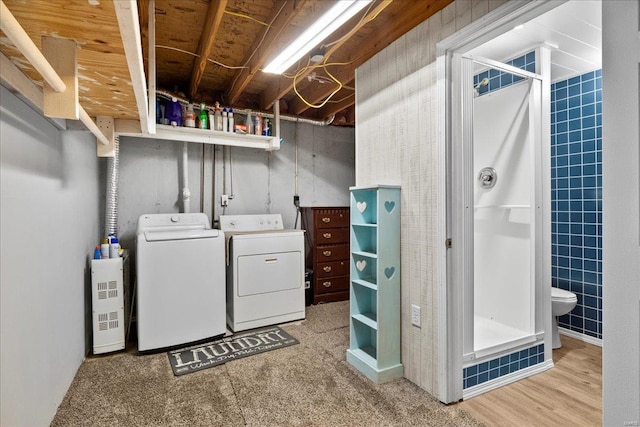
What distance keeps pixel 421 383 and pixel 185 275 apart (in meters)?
1.93

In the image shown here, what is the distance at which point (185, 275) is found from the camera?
8.59ft

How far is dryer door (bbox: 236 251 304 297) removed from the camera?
2.96 meters

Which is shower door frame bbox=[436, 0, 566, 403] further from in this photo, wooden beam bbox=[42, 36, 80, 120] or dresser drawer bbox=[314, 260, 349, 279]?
dresser drawer bbox=[314, 260, 349, 279]

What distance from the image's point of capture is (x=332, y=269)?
3857mm

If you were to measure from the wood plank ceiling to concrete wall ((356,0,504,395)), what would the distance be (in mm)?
142

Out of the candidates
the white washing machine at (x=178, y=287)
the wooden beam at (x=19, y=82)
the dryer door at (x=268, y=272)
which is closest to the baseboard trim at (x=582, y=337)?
the dryer door at (x=268, y=272)

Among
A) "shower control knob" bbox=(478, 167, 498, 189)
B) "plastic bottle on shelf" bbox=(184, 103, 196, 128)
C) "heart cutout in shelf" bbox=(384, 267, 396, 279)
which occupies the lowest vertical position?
"heart cutout in shelf" bbox=(384, 267, 396, 279)

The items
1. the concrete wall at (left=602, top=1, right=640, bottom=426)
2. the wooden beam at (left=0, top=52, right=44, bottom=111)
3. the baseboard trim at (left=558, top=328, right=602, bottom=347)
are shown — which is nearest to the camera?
the concrete wall at (left=602, top=1, right=640, bottom=426)

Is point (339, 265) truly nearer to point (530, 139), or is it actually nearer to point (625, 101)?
point (530, 139)

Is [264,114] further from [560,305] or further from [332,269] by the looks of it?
[560,305]

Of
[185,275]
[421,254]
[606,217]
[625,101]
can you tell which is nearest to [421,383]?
[421,254]

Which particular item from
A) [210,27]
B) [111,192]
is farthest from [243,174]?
[210,27]

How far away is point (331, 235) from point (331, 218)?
0.67ft

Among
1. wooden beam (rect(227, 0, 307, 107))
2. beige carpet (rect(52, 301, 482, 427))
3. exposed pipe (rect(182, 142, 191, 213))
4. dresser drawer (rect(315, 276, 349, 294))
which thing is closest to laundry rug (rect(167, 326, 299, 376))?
beige carpet (rect(52, 301, 482, 427))
